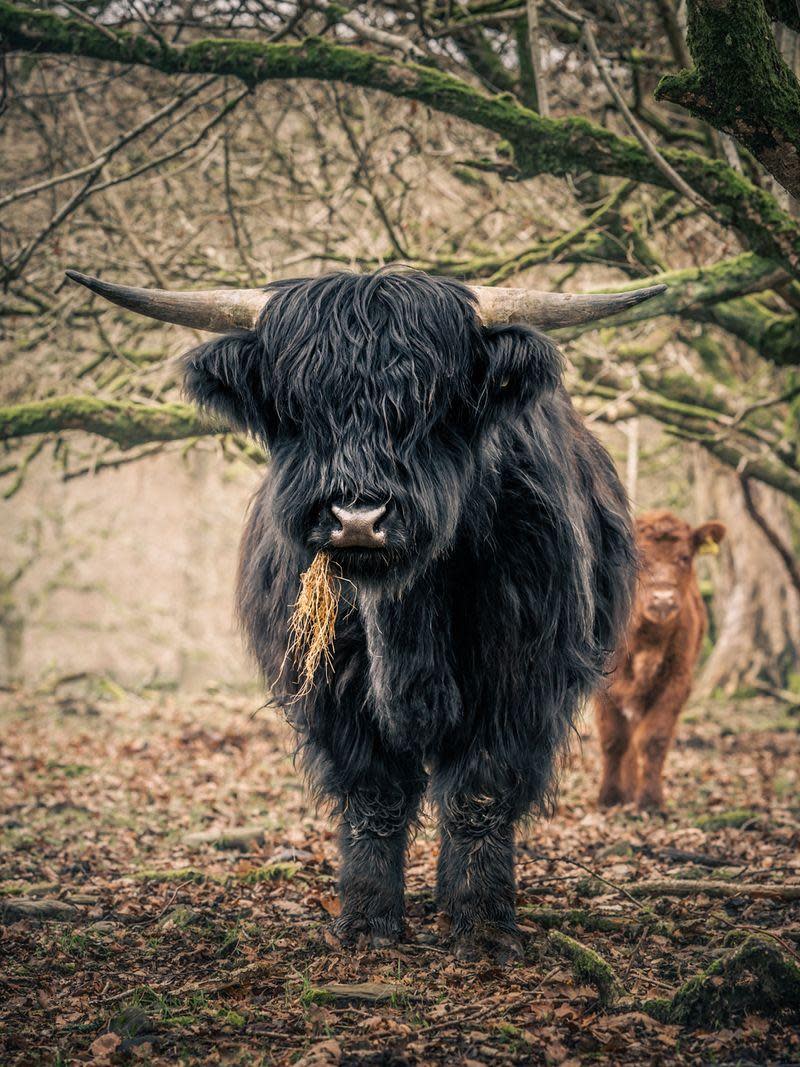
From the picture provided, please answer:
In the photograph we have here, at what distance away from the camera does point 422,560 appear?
11.2 feet

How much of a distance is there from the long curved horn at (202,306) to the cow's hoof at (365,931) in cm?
221

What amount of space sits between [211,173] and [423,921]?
6.45m

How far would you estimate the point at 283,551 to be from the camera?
3807 millimetres

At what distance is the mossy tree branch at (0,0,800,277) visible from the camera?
16.8ft

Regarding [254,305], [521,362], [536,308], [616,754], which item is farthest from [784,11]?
[616,754]

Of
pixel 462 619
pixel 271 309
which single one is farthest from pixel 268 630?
pixel 271 309

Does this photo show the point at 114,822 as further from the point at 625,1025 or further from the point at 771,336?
Answer: the point at 771,336

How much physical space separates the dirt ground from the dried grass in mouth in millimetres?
1014

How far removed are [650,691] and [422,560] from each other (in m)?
3.40

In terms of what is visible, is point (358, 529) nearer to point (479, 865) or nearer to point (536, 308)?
point (536, 308)

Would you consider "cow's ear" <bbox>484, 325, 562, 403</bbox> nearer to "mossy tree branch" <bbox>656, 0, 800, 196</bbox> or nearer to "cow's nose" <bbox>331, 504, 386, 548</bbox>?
"cow's nose" <bbox>331, 504, 386, 548</bbox>

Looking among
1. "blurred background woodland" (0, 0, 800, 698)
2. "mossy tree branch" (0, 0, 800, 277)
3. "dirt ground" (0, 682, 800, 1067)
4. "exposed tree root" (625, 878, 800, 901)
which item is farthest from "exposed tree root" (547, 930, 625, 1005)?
"mossy tree branch" (0, 0, 800, 277)

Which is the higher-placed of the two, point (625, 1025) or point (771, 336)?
point (771, 336)

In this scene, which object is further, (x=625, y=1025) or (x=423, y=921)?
(x=423, y=921)
